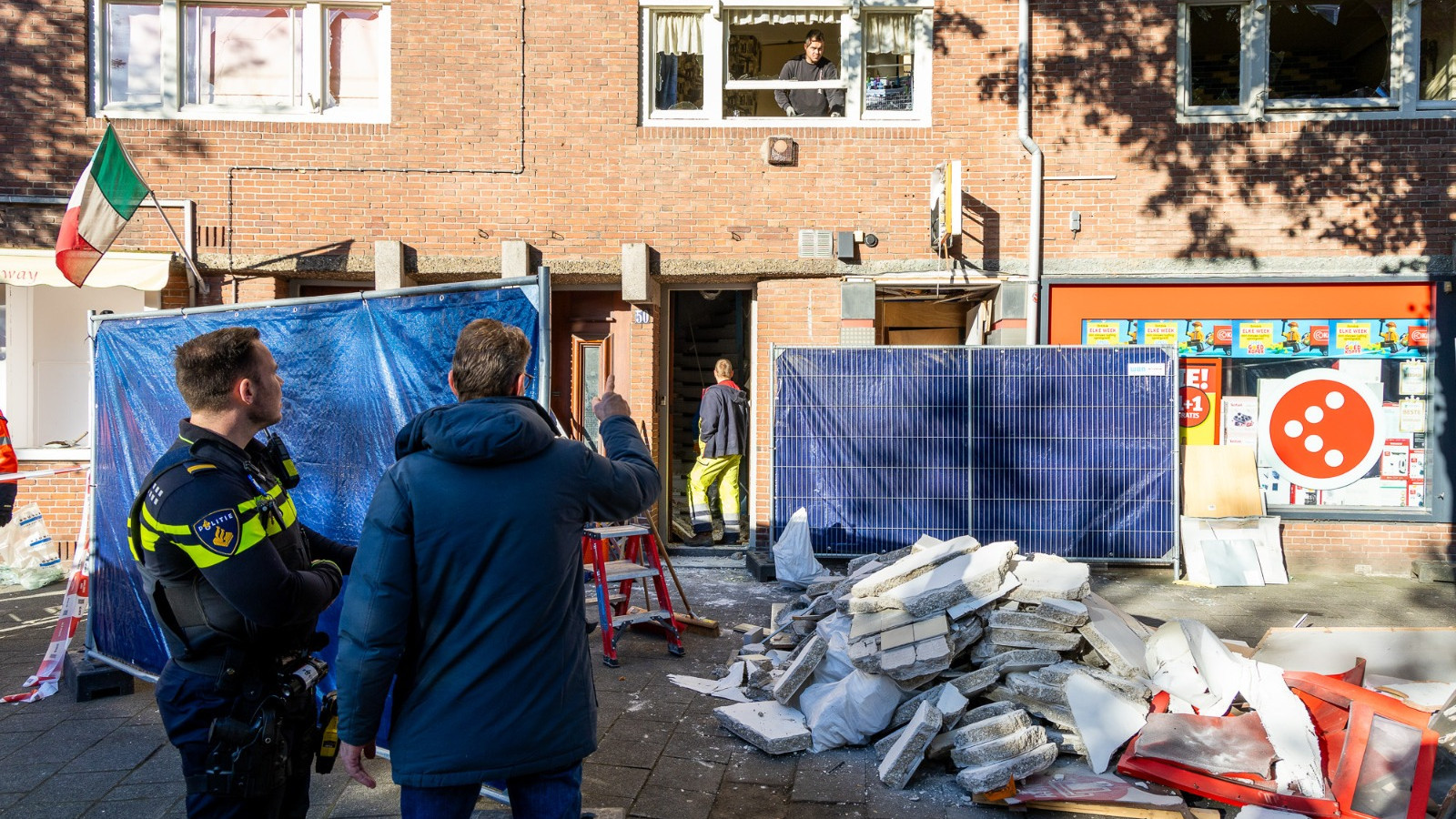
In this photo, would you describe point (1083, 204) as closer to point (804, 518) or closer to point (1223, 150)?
point (1223, 150)

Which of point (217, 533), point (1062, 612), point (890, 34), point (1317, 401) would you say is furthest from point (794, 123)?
point (217, 533)

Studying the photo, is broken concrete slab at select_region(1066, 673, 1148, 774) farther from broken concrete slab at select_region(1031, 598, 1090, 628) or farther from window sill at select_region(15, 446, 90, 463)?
window sill at select_region(15, 446, 90, 463)

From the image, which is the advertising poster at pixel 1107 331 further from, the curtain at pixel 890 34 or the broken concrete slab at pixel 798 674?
the broken concrete slab at pixel 798 674

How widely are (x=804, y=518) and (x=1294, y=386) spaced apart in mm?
5138

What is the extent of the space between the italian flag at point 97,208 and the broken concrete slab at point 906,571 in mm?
7258

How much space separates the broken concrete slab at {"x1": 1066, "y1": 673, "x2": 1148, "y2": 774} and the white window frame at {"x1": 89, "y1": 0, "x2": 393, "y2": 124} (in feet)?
28.6

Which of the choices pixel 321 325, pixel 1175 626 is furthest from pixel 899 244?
pixel 321 325

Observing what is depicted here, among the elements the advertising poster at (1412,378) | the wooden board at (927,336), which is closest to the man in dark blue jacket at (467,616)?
the wooden board at (927,336)

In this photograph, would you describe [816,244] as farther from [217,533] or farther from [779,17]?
[217,533]

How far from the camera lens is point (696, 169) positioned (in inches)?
408

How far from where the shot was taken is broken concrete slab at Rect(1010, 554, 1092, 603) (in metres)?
5.46

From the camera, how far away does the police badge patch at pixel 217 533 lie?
2.75 metres

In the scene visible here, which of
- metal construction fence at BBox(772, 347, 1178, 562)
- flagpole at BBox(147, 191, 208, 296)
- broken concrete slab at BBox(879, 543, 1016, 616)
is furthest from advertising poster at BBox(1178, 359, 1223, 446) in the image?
flagpole at BBox(147, 191, 208, 296)

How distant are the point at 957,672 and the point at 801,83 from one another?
280 inches
